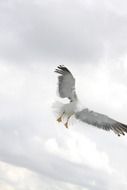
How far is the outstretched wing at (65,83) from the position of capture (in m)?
76.9

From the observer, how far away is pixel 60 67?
7669 centimetres

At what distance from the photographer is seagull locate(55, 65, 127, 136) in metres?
73.1

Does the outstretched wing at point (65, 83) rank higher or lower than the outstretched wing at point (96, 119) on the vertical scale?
higher

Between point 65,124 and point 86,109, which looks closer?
point 65,124

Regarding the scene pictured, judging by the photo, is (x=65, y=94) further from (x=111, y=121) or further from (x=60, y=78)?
(x=111, y=121)

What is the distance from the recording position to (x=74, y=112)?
243ft

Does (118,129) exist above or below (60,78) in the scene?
below

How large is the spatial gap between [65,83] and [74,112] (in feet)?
16.7

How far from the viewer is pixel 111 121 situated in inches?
2928

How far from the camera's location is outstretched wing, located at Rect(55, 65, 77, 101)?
7692cm

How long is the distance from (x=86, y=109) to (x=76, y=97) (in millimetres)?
3530

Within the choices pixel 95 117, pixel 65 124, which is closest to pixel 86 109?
pixel 95 117

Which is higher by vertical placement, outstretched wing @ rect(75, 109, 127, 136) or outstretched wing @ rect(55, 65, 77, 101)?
outstretched wing @ rect(55, 65, 77, 101)

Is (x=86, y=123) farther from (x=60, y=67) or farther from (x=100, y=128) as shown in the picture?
(x=60, y=67)
